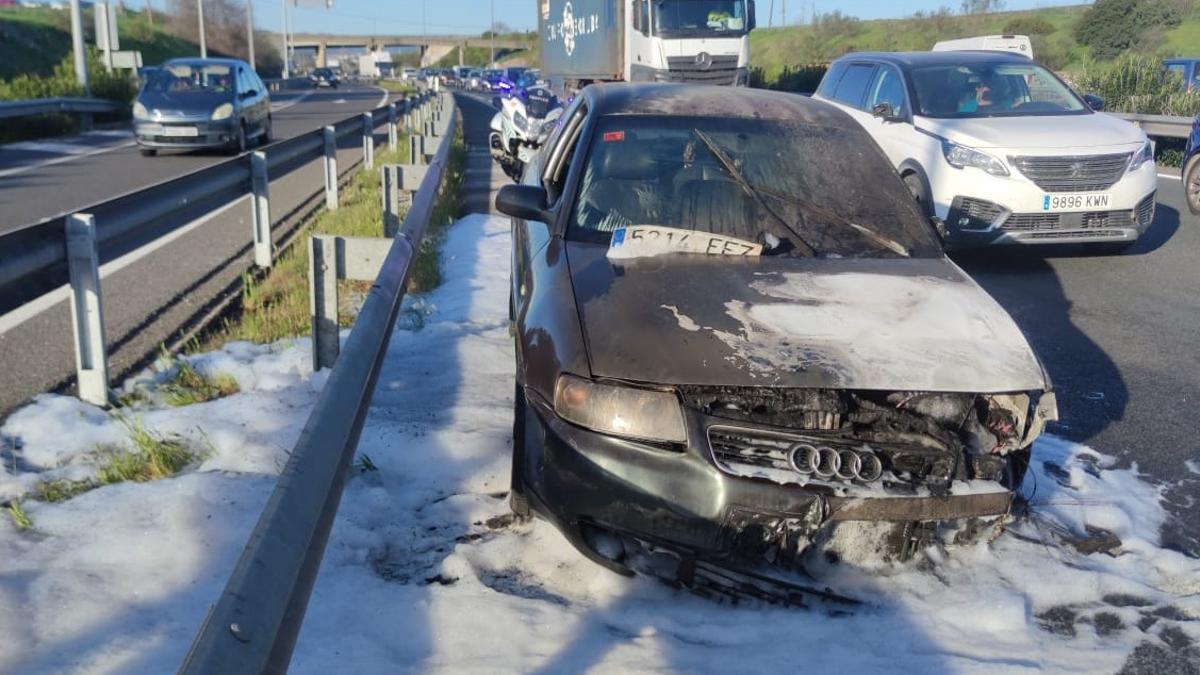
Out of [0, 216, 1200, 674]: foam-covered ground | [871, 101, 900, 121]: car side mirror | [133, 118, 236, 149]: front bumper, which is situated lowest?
[0, 216, 1200, 674]: foam-covered ground

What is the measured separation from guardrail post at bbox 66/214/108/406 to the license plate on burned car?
22.9 feet

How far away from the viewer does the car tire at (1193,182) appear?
1184cm

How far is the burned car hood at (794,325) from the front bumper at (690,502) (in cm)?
25

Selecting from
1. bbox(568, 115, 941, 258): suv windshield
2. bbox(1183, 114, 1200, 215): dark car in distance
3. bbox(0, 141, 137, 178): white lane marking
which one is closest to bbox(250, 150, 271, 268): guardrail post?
bbox(568, 115, 941, 258): suv windshield

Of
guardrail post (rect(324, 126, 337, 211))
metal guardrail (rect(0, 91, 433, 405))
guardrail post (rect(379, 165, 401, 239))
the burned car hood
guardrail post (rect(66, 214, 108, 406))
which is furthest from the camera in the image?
guardrail post (rect(324, 126, 337, 211))

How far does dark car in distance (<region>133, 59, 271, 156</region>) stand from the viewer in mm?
18297

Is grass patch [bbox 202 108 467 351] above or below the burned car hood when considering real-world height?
below

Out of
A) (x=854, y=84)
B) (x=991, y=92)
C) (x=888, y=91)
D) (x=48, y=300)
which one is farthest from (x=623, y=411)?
(x=854, y=84)

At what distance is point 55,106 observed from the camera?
78.6 ft

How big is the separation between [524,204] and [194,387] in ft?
6.06

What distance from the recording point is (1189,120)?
55.0 ft

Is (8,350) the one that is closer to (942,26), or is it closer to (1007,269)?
(1007,269)

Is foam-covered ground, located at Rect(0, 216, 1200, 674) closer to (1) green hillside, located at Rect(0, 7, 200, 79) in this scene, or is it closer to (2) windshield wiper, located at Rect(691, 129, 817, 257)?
(2) windshield wiper, located at Rect(691, 129, 817, 257)

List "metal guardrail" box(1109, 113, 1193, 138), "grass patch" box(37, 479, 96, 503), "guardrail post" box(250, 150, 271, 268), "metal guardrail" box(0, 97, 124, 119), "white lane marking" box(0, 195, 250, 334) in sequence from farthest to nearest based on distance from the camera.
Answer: "metal guardrail" box(0, 97, 124, 119) < "metal guardrail" box(1109, 113, 1193, 138) < "guardrail post" box(250, 150, 271, 268) < "white lane marking" box(0, 195, 250, 334) < "grass patch" box(37, 479, 96, 503)
